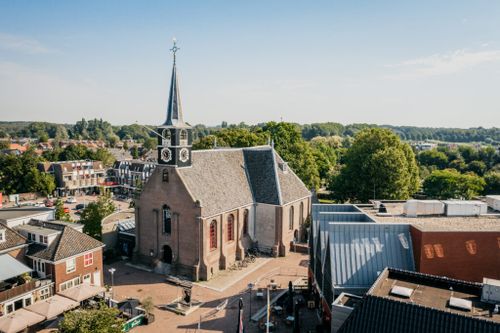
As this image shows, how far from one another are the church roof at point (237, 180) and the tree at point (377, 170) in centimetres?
1306

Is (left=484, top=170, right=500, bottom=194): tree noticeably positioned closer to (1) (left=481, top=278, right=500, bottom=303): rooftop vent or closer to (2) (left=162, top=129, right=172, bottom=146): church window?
(1) (left=481, top=278, right=500, bottom=303): rooftop vent

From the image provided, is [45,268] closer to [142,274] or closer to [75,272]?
[75,272]

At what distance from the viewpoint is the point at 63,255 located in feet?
117

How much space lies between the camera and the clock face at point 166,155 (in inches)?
1673

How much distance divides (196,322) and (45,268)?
50.2 ft

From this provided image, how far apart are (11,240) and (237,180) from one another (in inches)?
998

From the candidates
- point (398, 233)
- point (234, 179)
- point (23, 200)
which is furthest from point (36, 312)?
point (23, 200)

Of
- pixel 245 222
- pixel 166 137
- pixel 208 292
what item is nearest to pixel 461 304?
pixel 208 292

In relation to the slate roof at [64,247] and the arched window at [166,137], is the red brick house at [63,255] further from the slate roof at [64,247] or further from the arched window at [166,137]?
the arched window at [166,137]

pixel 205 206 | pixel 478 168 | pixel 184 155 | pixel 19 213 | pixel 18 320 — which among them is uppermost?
pixel 184 155

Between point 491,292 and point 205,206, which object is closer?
point 491,292

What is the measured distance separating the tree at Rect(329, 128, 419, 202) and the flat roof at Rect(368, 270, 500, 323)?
34863mm

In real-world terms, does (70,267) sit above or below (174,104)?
below

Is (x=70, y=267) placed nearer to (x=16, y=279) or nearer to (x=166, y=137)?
(x=16, y=279)
